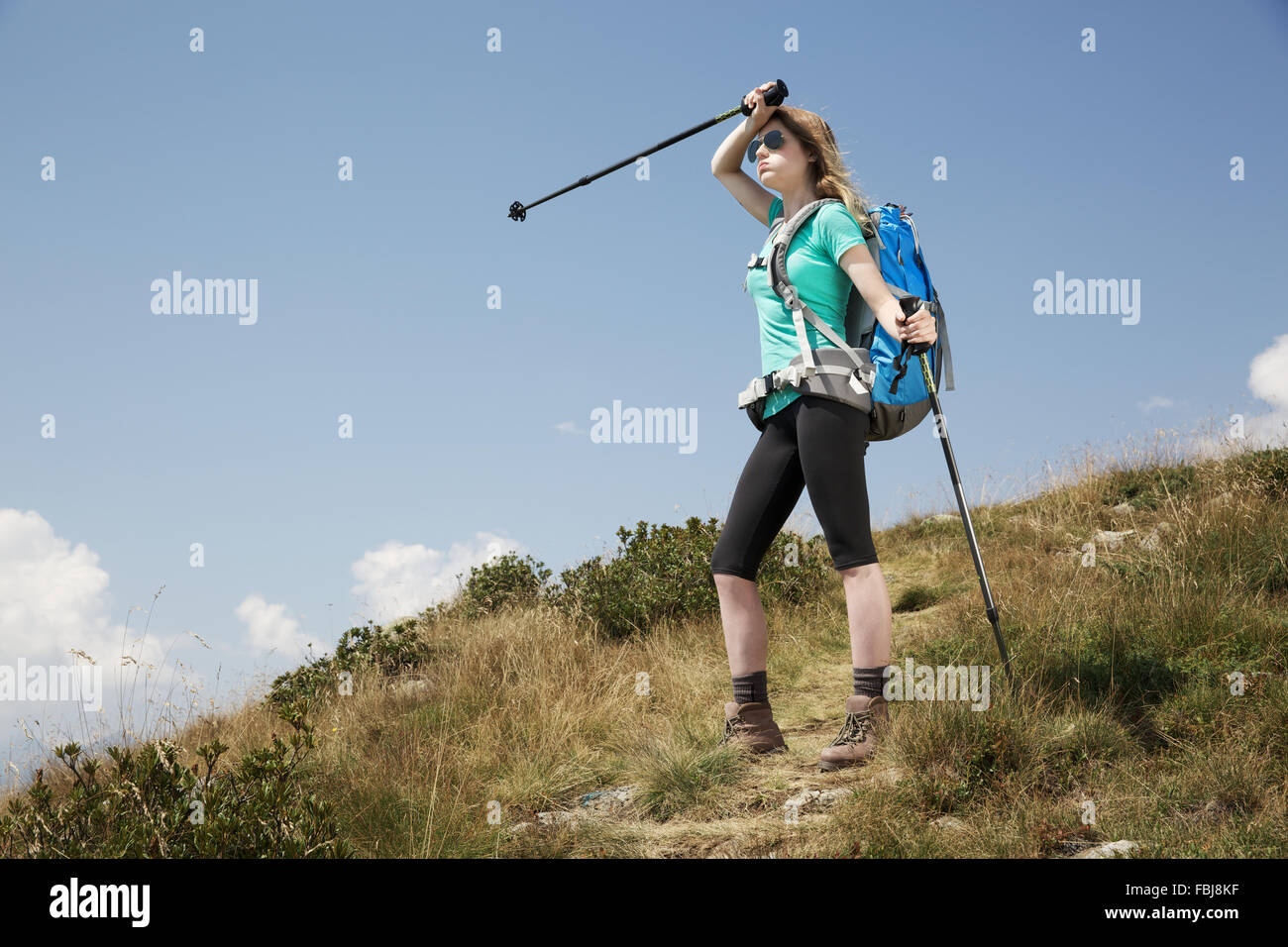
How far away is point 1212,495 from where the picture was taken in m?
8.44

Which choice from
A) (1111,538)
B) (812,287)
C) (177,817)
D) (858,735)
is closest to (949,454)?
(812,287)

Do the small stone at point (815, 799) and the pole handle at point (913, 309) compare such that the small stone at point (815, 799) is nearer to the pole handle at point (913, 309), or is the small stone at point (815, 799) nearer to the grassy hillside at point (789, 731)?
the grassy hillside at point (789, 731)

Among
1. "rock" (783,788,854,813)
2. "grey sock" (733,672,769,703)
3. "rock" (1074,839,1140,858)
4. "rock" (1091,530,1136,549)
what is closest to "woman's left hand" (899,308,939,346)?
"grey sock" (733,672,769,703)

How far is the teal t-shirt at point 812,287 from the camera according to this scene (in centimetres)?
411

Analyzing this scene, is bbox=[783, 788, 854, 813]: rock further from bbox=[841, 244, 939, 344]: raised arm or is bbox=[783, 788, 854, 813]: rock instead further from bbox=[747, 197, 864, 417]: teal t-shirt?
bbox=[841, 244, 939, 344]: raised arm

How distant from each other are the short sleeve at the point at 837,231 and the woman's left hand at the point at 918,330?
45cm

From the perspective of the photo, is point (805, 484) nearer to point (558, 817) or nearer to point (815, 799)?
point (815, 799)

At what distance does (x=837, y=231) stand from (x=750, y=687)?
2221 mm

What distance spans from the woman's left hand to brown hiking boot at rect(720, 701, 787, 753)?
191 centimetres

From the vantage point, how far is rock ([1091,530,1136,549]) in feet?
26.8
